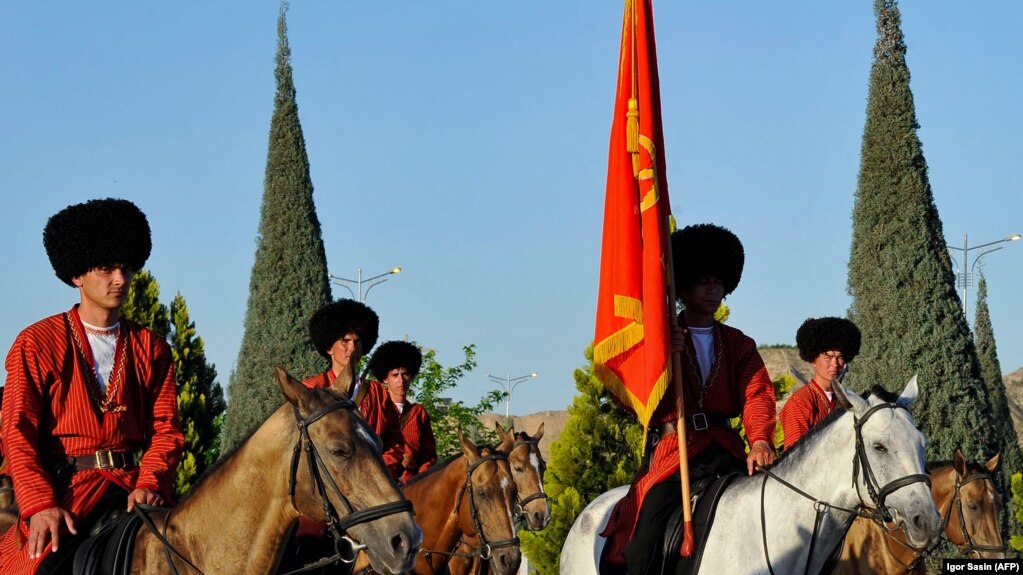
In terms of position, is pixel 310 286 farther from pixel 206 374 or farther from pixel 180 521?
pixel 180 521

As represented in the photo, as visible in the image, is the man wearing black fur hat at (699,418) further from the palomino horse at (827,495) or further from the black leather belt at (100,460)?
the black leather belt at (100,460)

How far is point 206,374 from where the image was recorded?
88.5ft

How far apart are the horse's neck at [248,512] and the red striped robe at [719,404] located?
352cm

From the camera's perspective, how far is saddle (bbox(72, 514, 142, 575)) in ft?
19.1

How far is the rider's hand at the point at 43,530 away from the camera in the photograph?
5.83 meters

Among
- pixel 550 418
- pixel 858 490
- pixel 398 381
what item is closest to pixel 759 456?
pixel 858 490

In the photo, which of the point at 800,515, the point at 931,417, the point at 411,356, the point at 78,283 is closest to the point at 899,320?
the point at 931,417

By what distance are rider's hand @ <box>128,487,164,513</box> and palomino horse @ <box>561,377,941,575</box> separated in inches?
133

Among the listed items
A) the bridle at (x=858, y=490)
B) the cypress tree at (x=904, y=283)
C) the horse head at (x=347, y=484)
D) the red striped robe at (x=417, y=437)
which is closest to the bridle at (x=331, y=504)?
the horse head at (x=347, y=484)

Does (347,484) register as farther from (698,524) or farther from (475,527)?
(475,527)

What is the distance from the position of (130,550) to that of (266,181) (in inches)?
966

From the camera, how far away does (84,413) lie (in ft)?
20.0

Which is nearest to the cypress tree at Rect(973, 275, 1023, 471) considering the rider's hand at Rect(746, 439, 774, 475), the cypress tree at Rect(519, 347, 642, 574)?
the cypress tree at Rect(519, 347, 642, 574)

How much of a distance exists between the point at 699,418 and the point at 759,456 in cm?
57
